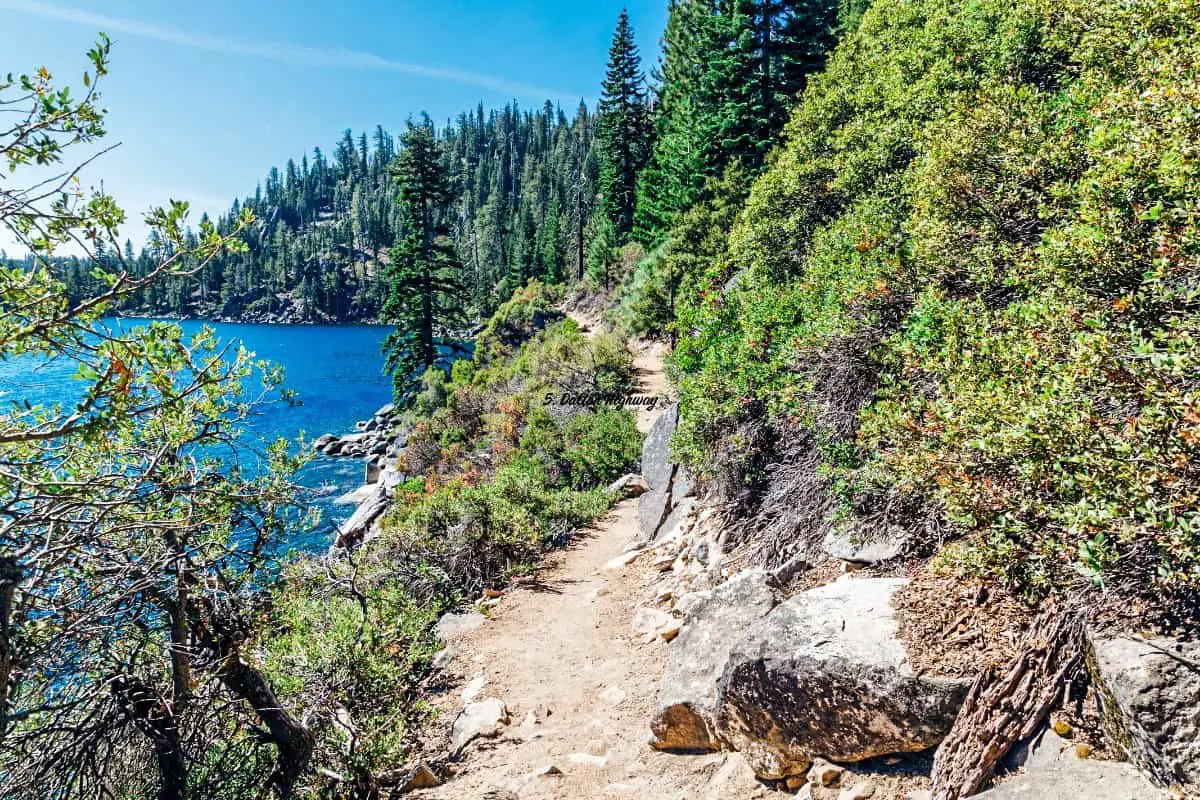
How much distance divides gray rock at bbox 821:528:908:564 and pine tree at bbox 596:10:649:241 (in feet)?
127

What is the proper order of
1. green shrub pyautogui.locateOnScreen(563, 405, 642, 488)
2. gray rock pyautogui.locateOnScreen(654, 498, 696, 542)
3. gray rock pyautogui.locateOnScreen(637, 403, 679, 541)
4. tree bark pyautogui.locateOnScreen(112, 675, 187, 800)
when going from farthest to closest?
green shrub pyautogui.locateOnScreen(563, 405, 642, 488) → gray rock pyautogui.locateOnScreen(637, 403, 679, 541) → gray rock pyautogui.locateOnScreen(654, 498, 696, 542) → tree bark pyautogui.locateOnScreen(112, 675, 187, 800)

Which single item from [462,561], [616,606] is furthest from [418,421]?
[616,606]

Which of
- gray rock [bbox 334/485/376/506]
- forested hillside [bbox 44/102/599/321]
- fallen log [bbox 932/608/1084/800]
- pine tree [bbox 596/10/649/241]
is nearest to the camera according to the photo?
fallen log [bbox 932/608/1084/800]

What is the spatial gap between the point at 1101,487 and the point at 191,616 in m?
6.37

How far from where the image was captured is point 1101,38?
587 cm

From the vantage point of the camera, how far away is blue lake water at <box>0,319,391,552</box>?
349 inches

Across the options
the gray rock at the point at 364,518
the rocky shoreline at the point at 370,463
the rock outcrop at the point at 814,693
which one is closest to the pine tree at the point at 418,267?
the rocky shoreline at the point at 370,463

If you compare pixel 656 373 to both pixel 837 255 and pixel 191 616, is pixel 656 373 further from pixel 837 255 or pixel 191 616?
pixel 191 616

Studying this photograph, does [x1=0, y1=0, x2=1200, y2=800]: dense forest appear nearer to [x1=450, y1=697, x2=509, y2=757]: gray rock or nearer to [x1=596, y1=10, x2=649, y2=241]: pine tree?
[x1=450, y1=697, x2=509, y2=757]: gray rock


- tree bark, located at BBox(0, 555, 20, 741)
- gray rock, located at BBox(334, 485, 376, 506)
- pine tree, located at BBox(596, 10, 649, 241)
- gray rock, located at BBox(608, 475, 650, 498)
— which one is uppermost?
pine tree, located at BBox(596, 10, 649, 241)

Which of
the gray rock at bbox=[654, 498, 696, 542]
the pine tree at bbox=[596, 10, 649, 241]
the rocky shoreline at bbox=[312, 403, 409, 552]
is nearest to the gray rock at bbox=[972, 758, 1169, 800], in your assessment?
the gray rock at bbox=[654, 498, 696, 542]

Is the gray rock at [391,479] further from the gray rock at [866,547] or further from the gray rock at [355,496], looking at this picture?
the gray rock at [866,547]

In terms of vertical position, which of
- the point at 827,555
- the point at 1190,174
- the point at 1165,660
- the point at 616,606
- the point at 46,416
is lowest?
the point at 616,606

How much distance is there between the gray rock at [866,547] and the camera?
17.8 ft
